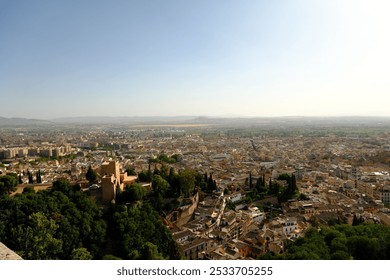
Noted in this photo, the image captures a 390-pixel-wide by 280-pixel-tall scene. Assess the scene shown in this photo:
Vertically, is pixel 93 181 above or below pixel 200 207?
above

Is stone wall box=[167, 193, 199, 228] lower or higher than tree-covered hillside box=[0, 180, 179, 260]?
lower

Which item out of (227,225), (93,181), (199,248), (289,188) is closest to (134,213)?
(199,248)

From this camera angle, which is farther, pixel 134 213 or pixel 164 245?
pixel 134 213

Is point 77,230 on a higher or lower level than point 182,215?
higher

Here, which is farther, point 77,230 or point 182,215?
point 182,215

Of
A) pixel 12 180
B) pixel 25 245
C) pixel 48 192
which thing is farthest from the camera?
pixel 12 180

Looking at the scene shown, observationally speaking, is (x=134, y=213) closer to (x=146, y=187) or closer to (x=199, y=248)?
(x=199, y=248)

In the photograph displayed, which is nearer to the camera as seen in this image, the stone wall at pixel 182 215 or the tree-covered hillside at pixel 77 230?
the tree-covered hillside at pixel 77 230

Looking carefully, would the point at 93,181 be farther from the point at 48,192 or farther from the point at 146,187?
the point at 48,192

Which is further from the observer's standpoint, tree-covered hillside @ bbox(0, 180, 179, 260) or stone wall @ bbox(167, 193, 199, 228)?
stone wall @ bbox(167, 193, 199, 228)

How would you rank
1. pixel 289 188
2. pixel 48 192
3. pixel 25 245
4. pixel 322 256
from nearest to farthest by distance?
pixel 322 256 < pixel 25 245 < pixel 48 192 < pixel 289 188

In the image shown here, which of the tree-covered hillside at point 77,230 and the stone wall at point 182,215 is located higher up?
the tree-covered hillside at point 77,230
